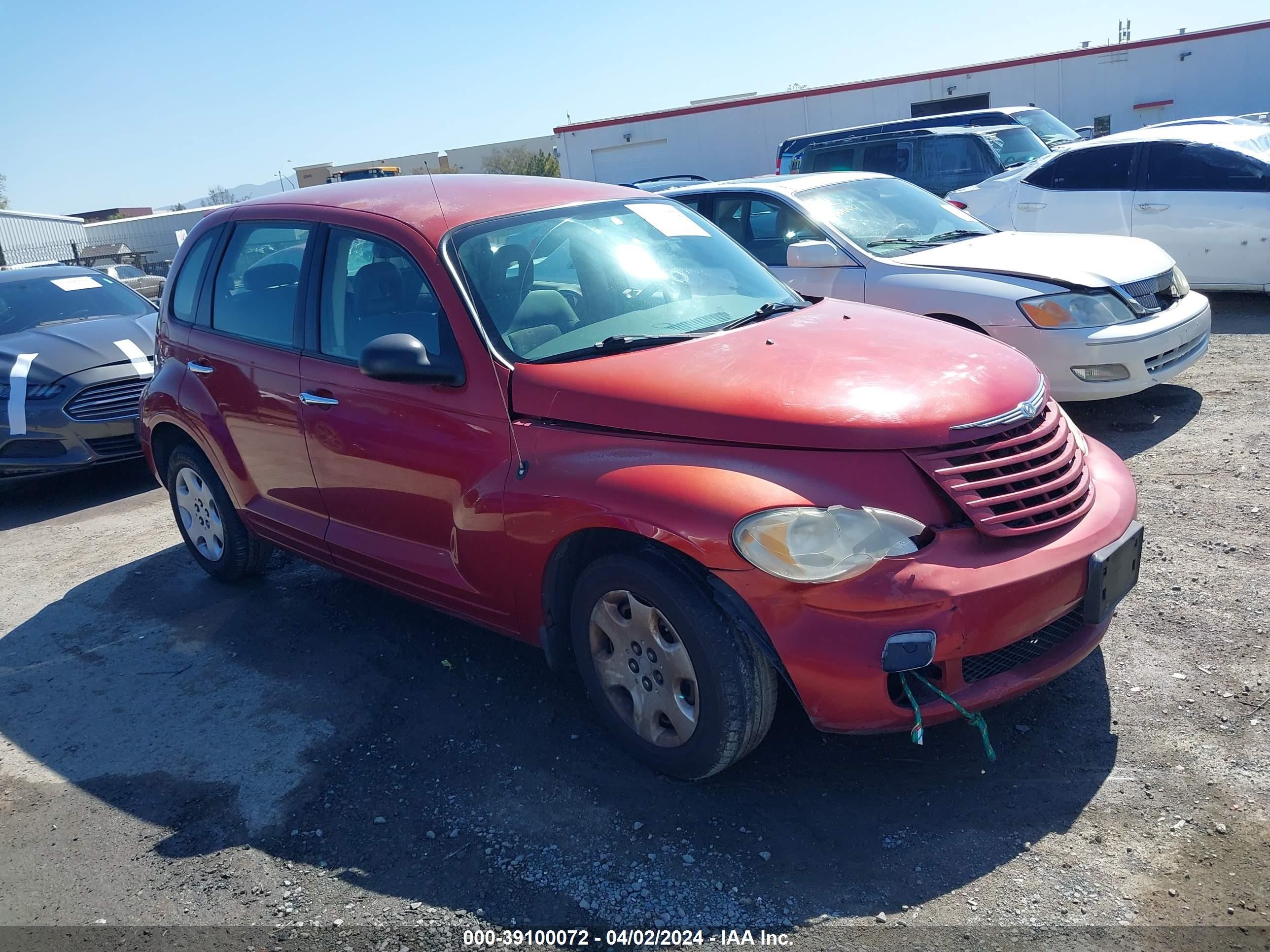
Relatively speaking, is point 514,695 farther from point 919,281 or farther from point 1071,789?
point 919,281

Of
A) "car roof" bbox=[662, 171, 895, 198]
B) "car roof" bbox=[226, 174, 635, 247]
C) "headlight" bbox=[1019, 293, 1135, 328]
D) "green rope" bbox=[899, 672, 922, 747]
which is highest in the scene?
"car roof" bbox=[226, 174, 635, 247]

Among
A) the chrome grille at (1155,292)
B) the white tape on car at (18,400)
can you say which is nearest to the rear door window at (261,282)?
the white tape on car at (18,400)

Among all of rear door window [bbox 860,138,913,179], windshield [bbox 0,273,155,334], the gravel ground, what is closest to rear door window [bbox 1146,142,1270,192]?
rear door window [bbox 860,138,913,179]

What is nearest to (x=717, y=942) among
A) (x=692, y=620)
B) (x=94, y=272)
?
(x=692, y=620)

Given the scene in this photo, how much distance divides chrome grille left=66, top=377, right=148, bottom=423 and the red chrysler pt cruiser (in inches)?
134

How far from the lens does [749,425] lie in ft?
9.94

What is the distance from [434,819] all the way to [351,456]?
155 centimetres

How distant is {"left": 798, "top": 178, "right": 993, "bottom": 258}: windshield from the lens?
6.93m

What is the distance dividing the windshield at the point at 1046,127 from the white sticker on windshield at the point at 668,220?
1163 cm

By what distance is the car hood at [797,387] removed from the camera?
2998mm

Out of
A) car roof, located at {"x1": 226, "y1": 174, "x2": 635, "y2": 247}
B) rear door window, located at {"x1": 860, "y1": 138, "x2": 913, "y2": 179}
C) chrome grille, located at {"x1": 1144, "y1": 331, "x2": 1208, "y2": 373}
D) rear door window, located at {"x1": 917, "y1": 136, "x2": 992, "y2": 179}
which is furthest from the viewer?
rear door window, located at {"x1": 860, "y1": 138, "x2": 913, "y2": 179}

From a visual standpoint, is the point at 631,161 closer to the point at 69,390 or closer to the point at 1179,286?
the point at 69,390

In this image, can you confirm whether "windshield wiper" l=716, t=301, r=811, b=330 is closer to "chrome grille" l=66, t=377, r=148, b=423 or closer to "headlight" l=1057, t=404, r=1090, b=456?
"headlight" l=1057, t=404, r=1090, b=456

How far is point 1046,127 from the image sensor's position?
1502 cm
